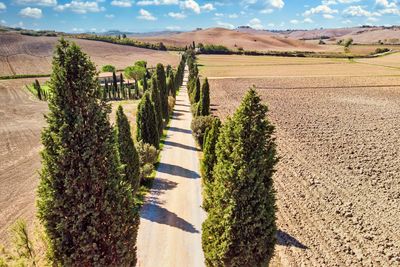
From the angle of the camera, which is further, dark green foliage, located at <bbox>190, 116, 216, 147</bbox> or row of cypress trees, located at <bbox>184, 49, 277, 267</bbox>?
dark green foliage, located at <bbox>190, 116, 216, 147</bbox>

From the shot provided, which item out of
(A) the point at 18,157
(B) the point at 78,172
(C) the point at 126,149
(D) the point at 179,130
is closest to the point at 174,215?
(C) the point at 126,149

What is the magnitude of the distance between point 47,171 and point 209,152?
12.2m

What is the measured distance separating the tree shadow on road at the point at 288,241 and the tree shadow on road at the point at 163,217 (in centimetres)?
504

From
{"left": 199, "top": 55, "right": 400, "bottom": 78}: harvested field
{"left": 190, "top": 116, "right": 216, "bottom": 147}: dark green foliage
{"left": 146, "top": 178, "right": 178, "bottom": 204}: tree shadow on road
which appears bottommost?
{"left": 146, "top": 178, "right": 178, "bottom": 204}: tree shadow on road

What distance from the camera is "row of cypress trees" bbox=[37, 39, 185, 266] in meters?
9.70

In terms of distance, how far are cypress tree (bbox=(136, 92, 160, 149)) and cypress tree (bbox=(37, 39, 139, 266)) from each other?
1834 centimetres

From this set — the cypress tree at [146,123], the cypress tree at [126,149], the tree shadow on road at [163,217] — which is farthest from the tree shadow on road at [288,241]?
the cypress tree at [146,123]

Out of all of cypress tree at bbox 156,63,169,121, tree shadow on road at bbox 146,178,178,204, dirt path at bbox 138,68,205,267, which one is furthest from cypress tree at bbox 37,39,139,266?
cypress tree at bbox 156,63,169,121

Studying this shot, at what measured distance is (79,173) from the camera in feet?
32.8

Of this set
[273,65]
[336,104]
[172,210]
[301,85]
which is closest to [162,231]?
[172,210]

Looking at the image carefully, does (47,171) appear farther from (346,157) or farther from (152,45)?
(152,45)

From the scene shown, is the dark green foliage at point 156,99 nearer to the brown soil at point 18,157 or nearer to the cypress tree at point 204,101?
the cypress tree at point 204,101

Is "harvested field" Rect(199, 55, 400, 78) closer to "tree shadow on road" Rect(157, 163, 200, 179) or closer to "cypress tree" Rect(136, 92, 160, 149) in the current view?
"cypress tree" Rect(136, 92, 160, 149)

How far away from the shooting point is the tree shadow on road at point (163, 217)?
20203 millimetres
